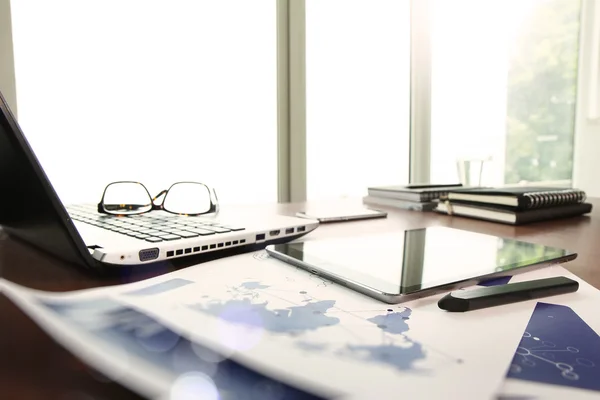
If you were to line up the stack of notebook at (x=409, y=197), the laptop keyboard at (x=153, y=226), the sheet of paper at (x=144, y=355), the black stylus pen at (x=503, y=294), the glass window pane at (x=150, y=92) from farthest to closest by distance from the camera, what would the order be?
the glass window pane at (x=150, y=92), the stack of notebook at (x=409, y=197), the laptop keyboard at (x=153, y=226), the black stylus pen at (x=503, y=294), the sheet of paper at (x=144, y=355)

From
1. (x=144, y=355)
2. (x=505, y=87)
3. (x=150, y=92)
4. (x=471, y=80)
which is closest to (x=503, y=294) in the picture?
(x=144, y=355)

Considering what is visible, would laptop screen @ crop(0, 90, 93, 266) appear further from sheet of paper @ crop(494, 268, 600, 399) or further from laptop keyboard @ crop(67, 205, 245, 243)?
sheet of paper @ crop(494, 268, 600, 399)

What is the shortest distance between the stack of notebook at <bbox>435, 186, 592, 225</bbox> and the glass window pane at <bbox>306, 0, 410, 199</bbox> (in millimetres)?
1018

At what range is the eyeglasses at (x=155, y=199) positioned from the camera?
0.75m

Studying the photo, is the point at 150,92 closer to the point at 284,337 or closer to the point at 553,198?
the point at 553,198

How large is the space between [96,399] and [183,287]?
0.53ft

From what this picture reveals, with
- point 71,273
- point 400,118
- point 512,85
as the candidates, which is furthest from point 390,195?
point 512,85

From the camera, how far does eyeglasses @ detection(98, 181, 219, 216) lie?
0.75 metres

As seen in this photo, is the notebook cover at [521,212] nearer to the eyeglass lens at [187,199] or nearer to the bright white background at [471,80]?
the eyeglass lens at [187,199]

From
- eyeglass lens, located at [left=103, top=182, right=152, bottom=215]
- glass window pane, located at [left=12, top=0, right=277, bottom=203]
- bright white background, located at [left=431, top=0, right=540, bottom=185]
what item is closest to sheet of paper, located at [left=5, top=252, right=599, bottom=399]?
eyeglass lens, located at [left=103, top=182, right=152, bottom=215]

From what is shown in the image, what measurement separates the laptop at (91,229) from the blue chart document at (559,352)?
325 mm

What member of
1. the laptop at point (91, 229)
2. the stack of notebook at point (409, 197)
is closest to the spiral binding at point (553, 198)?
the stack of notebook at point (409, 197)

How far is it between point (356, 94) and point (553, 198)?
4.18 feet

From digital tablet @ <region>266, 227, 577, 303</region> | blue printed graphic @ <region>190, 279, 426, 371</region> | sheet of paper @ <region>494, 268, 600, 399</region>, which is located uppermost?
digital tablet @ <region>266, 227, 577, 303</region>
